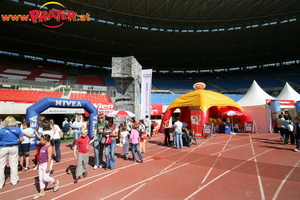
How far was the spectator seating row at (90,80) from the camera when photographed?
31.1m

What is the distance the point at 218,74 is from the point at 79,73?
33985 millimetres

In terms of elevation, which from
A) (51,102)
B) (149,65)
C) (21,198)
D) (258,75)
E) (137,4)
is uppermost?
(137,4)

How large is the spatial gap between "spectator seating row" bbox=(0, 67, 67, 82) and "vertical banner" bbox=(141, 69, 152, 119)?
22876mm

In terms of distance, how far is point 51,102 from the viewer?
28.3ft

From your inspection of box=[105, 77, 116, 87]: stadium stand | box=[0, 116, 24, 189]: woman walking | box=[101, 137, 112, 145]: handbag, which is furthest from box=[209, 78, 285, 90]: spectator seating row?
box=[0, 116, 24, 189]: woman walking

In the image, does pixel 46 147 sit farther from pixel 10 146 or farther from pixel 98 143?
pixel 98 143

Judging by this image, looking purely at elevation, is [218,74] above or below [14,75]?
above

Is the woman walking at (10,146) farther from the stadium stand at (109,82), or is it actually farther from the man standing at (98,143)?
the stadium stand at (109,82)

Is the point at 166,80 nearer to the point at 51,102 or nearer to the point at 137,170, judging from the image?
the point at 51,102

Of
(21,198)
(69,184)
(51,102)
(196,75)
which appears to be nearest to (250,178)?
(69,184)

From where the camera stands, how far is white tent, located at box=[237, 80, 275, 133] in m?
13.9

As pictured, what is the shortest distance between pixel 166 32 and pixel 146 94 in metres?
20.4

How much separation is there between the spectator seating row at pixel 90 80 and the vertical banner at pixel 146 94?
21968 millimetres
